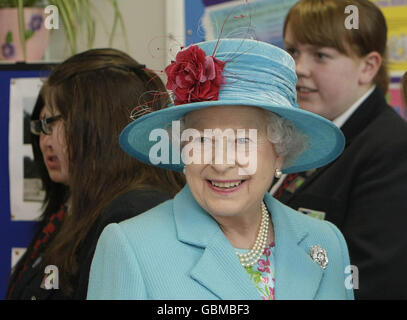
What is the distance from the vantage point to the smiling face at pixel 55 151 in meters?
1.71

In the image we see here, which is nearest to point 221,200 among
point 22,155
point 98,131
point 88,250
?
point 88,250

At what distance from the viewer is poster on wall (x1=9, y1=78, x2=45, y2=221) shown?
2.21 metres

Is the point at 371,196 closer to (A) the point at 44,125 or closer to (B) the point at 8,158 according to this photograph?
(A) the point at 44,125

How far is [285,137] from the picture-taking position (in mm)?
1207

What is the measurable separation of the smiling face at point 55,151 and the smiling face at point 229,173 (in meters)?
0.70

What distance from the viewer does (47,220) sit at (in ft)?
6.52

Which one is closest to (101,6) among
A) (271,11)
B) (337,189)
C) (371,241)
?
(271,11)

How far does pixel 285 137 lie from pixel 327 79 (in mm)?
598

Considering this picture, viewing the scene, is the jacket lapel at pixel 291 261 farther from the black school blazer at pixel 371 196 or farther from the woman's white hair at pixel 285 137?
the black school blazer at pixel 371 196

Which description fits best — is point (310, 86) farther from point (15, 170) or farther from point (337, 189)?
point (15, 170)

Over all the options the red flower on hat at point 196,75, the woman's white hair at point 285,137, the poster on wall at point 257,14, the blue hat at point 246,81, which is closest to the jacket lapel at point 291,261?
the woman's white hair at point 285,137

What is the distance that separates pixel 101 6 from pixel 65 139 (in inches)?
34.6

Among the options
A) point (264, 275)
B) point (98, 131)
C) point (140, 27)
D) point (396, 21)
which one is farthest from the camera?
point (140, 27)

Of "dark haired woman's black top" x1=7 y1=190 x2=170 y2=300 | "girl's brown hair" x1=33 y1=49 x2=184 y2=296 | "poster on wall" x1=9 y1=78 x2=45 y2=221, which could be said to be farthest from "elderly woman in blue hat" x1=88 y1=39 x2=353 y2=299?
"poster on wall" x1=9 y1=78 x2=45 y2=221
